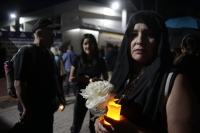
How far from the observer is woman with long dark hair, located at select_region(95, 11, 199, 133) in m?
1.15

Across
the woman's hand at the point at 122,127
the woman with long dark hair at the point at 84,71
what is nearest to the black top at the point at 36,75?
the woman with long dark hair at the point at 84,71

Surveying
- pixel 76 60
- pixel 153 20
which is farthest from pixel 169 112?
pixel 76 60

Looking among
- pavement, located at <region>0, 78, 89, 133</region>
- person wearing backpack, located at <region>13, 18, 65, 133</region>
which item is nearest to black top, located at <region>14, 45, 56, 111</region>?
person wearing backpack, located at <region>13, 18, 65, 133</region>

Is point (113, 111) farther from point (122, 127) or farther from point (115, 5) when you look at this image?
point (115, 5)

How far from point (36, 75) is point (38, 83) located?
12cm

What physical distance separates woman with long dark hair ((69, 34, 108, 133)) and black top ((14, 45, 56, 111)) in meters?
0.88

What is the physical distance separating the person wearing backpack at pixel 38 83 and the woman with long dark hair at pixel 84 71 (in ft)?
2.39

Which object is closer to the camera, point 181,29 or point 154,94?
point 154,94

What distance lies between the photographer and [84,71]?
3.68 m

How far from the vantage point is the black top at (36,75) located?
95.4 inches

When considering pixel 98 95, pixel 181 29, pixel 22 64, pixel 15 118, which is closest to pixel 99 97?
pixel 98 95

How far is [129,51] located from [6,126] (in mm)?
4190

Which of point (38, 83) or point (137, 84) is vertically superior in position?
point (137, 84)

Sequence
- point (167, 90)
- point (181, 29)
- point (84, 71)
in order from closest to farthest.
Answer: point (167, 90), point (84, 71), point (181, 29)
